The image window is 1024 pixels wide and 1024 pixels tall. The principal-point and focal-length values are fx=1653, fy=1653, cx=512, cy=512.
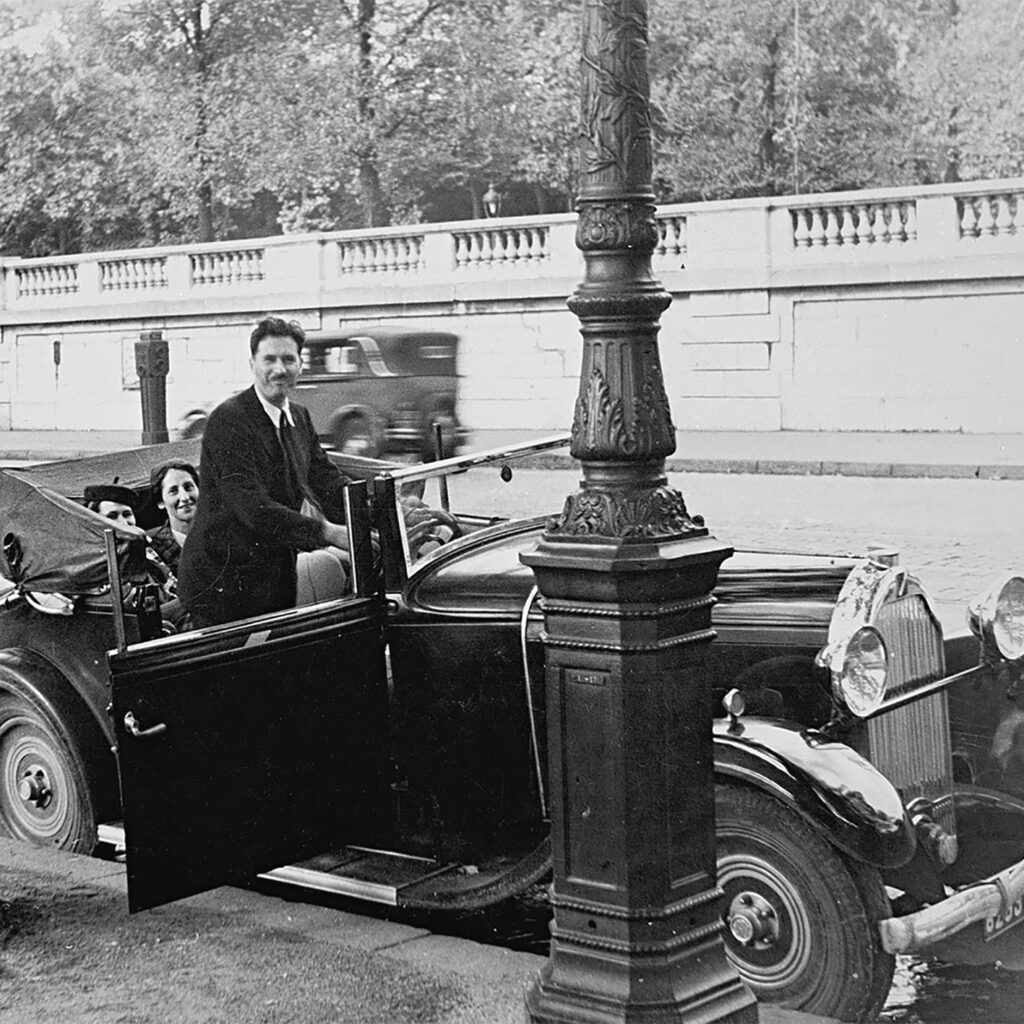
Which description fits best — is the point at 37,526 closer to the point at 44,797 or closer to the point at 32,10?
the point at 44,797

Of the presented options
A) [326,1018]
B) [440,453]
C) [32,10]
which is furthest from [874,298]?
[326,1018]

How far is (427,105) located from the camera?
23297 mm

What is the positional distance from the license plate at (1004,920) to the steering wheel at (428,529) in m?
1.94

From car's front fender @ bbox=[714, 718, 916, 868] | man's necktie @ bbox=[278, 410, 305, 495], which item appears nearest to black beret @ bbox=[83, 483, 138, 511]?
man's necktie @ bbox=[278, 410, 305, 495]

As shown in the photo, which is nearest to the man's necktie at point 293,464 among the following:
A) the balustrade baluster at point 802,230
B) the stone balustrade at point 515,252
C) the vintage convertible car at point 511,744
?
the vintage convertible car at point 511,744

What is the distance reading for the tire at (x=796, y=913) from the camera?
12.9 ft

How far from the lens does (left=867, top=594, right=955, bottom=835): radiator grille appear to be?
14.6 ft

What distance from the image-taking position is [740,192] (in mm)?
27641

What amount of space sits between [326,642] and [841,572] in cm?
147

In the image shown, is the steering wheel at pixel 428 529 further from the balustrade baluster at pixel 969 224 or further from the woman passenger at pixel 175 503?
the balustrade baluster at pixel 969 224

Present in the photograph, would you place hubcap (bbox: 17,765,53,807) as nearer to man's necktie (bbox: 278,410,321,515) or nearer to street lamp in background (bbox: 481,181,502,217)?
man's necktie (bbox: 278,410,321,515)

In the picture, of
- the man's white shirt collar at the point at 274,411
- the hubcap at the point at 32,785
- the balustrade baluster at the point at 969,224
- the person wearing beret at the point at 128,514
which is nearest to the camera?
the man's white shirt collar at the point at 274,411

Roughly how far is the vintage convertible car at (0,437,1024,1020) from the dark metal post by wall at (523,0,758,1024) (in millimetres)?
533

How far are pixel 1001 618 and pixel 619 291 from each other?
2105mm
